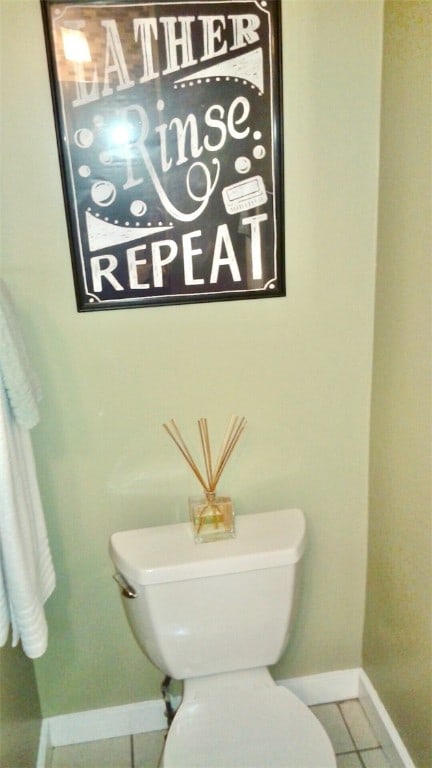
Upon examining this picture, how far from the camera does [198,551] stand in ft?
4.15

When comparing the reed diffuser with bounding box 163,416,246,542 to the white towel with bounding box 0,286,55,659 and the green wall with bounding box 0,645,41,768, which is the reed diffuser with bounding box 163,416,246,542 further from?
the green wall with bounding box 0,645,41,768

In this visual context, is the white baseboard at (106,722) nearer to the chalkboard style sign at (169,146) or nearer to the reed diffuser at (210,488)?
the reed diffuser at (210,488)

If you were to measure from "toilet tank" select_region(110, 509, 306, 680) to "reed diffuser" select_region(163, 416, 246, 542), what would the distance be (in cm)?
3

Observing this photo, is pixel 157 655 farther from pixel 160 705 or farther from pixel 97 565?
pixel 160 705

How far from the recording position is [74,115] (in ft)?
3.83

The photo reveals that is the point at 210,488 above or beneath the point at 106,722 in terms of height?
above

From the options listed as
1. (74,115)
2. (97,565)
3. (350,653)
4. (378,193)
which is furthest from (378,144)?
(350,653)

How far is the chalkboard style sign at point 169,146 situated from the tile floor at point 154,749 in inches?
49.8

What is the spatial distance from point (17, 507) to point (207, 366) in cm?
55

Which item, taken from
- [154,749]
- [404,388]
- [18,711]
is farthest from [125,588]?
[404,388]

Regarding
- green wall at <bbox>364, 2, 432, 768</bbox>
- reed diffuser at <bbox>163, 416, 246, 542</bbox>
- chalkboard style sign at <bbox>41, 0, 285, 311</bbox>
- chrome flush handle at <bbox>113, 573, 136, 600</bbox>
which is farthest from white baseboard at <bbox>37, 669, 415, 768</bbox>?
chalkboard style sign at <bbox>41, 0, 285, 311</bbox>

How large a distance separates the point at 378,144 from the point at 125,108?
0.59 metres

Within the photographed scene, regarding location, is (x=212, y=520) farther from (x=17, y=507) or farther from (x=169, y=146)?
(x=169, y=146)

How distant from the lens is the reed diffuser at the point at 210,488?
131cm
